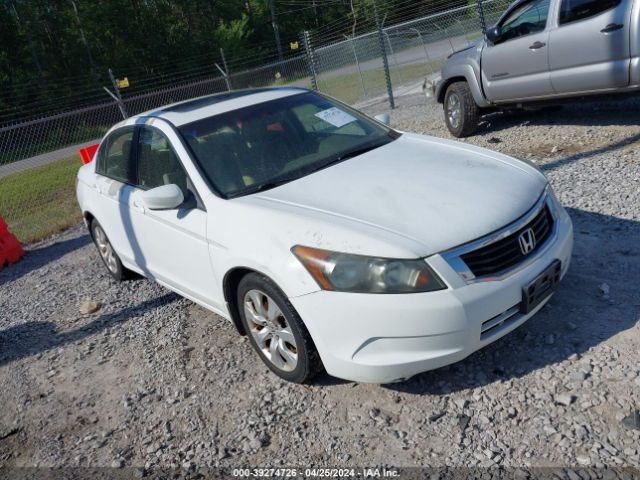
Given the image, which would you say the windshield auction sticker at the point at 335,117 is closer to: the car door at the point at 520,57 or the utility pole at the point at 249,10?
the car door at the point at 520,57

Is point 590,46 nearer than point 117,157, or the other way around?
point 117,157

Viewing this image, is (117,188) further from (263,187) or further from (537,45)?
(537,45)

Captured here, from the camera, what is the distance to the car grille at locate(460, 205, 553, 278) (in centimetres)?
278

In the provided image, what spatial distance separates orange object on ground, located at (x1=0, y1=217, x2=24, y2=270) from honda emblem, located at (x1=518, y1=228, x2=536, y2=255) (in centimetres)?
664

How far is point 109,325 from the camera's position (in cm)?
480

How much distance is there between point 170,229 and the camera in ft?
12.6

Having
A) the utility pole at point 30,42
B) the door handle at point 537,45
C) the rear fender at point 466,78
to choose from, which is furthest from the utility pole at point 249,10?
the door handle at point 537,45

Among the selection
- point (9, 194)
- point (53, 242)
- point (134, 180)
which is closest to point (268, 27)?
point (9, 194)

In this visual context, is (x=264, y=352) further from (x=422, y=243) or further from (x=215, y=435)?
(x=422, y=243)

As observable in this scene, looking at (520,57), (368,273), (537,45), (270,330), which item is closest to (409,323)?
(368,273)

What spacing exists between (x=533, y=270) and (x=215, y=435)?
189 cm

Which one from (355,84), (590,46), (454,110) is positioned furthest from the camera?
(355,84)

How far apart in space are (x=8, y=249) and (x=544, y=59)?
7.07m

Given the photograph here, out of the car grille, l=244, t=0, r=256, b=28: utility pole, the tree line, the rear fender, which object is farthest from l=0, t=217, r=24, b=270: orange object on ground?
l=244, t=0, r=256, b=28: utility pole
